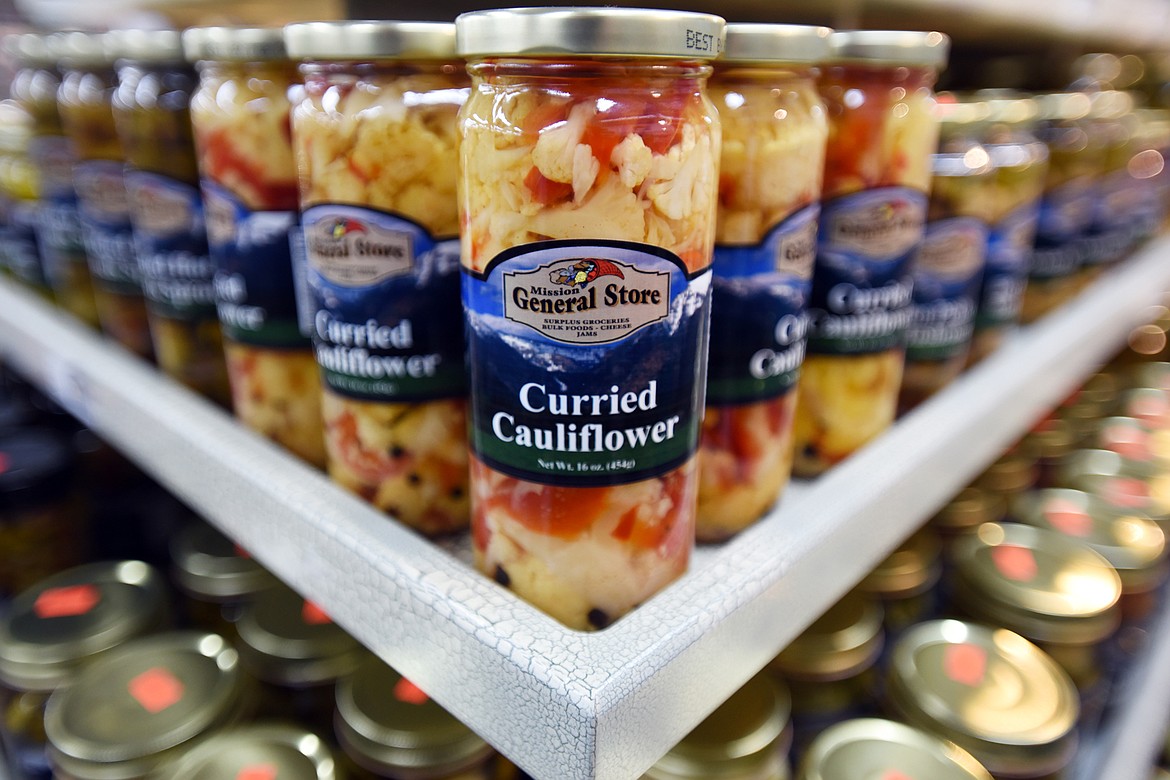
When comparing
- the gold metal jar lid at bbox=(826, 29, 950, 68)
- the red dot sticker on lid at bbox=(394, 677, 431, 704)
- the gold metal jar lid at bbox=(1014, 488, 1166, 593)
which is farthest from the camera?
the gold metal jar lid at bbox=(1014, 488, 1166, 593)

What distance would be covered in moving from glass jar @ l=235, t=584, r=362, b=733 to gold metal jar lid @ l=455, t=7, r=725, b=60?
0.68 metres

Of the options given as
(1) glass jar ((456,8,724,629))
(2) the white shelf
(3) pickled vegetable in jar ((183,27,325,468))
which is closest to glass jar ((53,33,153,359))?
(2) the white shelf

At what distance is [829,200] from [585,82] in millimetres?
343

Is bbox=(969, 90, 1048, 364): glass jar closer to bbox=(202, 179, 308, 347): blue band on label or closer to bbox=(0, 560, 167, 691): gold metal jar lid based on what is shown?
bbox=(202, 179, 308, 347): blue band on label

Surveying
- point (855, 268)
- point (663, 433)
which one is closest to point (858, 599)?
point (855, 268)

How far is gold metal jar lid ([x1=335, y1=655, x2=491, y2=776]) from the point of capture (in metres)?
0.75

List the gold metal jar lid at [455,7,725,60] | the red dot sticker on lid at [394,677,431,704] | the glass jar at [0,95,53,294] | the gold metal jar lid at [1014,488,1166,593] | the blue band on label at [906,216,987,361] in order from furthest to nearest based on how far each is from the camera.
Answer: the glass jar at [0,95,53,294] < the gold metal jar lid at [1014,488,1166,593] < the blue band on label at [906,216,987,361] < the red dot sticker on lid at [394,677,431,704] < the gold metal jar lid at [455,7,725,60]

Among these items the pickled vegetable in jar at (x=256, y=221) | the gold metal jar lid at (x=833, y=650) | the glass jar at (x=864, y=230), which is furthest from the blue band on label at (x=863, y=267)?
the pickled vegetable in jar at (x=256, y=221)

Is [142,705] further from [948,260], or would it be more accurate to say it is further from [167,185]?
[948,260]

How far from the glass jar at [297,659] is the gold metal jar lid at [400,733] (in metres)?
0.06

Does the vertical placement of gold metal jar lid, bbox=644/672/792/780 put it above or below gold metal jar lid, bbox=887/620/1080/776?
above

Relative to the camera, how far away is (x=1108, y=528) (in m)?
1.28

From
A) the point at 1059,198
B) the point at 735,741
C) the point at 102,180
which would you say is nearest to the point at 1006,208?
the point at 1059,198

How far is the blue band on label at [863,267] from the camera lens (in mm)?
756
